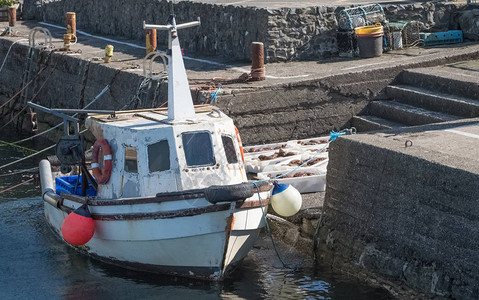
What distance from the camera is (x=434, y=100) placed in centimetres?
1559

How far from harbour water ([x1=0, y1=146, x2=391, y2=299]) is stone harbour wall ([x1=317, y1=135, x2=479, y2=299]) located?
0.42 meters

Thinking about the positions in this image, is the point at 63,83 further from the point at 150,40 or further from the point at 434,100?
the point at 434,100

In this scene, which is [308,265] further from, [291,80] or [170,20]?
[291,80]

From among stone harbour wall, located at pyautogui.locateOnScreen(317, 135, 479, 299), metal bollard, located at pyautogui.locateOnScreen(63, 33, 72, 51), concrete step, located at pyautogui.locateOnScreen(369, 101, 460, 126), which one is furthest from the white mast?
metal bollard, located at pyautogui.locateOnScreen(63, 33, 72, 51)

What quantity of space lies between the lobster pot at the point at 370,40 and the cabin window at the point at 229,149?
21.9 ft

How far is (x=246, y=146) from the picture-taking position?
1598cm

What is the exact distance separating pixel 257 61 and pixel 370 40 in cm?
280

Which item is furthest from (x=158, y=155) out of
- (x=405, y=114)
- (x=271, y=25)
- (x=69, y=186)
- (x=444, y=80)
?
(x=271, y=25)

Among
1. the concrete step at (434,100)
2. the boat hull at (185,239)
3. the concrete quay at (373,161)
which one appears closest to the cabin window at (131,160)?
the boat hull at (185,239)

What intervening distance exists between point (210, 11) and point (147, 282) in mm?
8802

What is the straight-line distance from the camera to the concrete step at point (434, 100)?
49.0 feet

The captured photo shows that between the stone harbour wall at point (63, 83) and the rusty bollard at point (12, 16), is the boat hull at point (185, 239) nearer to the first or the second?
the stone harbour wall at point (63, 83)

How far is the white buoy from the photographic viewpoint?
39.9 ft

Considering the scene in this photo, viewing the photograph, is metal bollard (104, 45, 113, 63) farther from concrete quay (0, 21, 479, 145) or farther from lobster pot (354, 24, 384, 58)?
lobster pot (354, 24, 384, 58)
